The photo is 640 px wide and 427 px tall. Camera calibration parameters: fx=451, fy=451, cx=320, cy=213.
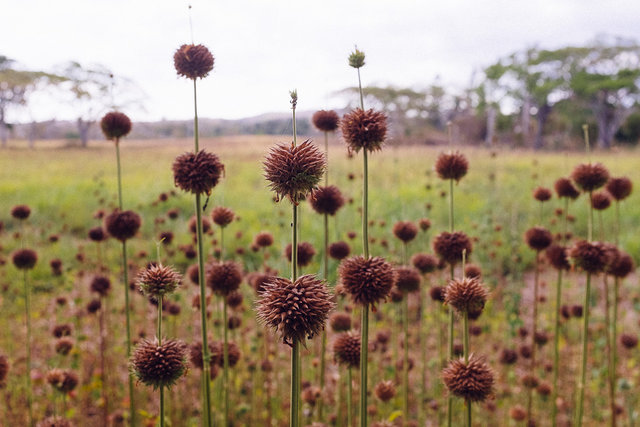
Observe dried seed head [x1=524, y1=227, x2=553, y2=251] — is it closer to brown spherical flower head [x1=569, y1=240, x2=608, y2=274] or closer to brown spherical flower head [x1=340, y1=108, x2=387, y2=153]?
brown spherical flower head [x1=569, y1=240, x2=608, y2=274]

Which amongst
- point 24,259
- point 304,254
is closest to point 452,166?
point 304,254

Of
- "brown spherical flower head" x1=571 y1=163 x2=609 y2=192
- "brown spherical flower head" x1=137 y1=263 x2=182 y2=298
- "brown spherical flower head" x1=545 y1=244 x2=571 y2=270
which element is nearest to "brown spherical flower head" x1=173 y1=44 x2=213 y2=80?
"brown spherical flower head" x1=137 y1=263 x2=182 y2=298

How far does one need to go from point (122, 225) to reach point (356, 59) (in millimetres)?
1418

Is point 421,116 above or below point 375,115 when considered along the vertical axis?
above

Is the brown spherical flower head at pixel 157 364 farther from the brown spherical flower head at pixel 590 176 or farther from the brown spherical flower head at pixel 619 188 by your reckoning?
the brown spherical flower head at pixel 619 188

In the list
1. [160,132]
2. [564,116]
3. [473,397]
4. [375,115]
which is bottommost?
[473,397]

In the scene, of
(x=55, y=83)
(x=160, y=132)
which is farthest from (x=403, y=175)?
(x=55, y=83)

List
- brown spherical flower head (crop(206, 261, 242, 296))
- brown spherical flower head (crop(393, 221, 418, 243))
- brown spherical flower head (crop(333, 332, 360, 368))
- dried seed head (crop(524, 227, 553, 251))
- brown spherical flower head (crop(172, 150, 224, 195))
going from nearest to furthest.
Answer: brown spherical flower head (crop(172, 150, 224, 195)) < brown spherical flower head (crop(333, 332, 360, 368)) < brown spherical flower head (crop(206, 261, 242, 296)) < brown spherical flower head (crop(393, 221, 418, 243)) < dried seed head (crop(524, 227, 553, 251))

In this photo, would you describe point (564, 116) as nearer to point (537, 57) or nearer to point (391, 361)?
point (537, 57)

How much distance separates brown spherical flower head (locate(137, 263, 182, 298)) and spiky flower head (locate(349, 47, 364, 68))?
0.81m

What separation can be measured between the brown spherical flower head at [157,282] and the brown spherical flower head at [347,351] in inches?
30.3

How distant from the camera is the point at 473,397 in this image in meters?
1.45

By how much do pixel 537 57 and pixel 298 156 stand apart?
142 feet

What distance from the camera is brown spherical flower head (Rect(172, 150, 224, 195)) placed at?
4.55ft
